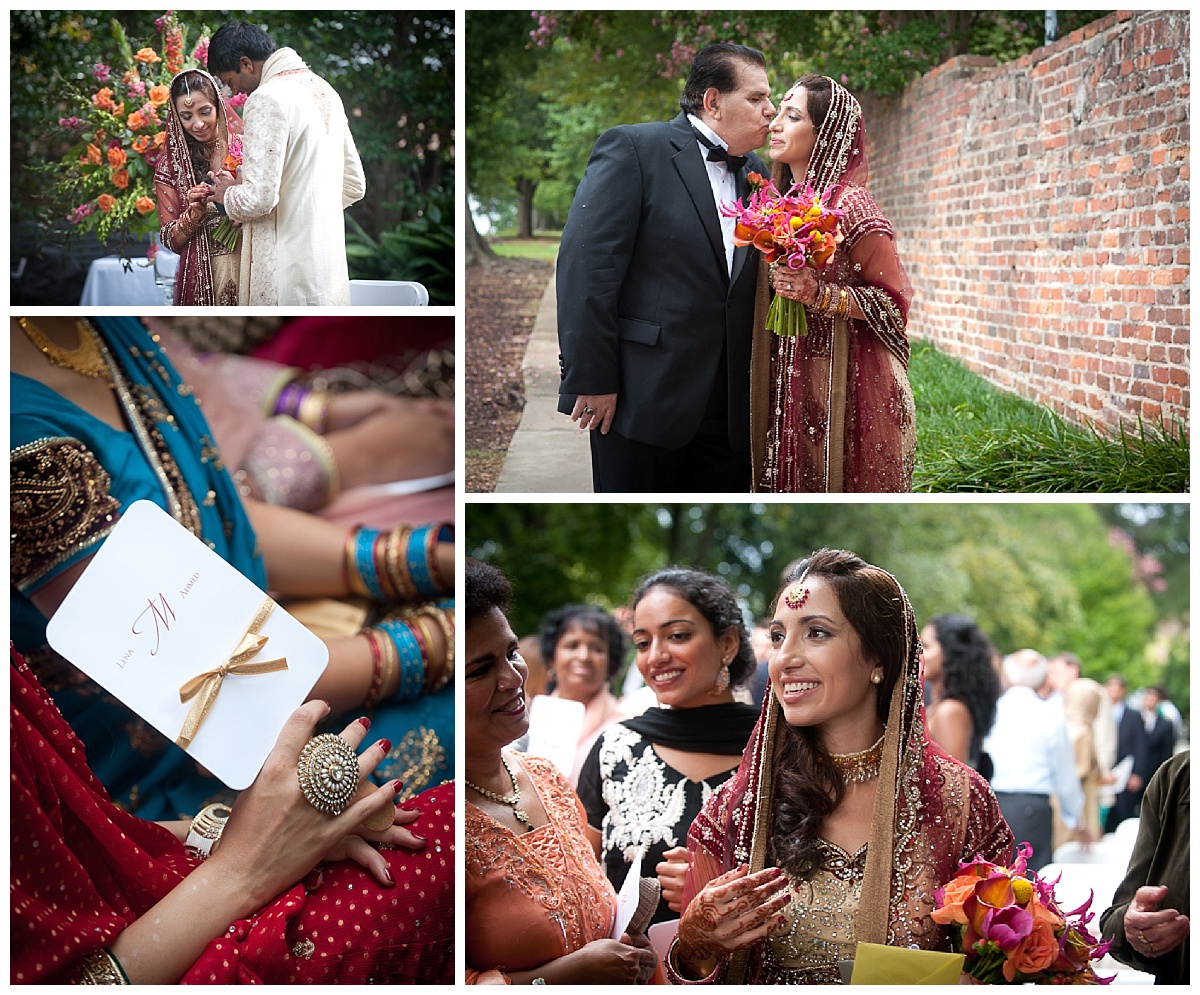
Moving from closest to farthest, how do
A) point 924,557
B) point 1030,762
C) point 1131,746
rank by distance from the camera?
point 1030,762 → point 1131,746 → point 924,557

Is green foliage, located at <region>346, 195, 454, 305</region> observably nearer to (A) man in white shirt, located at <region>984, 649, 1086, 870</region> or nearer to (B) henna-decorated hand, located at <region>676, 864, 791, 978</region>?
(B) henna-decorated hand, located at <region>676, 864, 791, 978</region>

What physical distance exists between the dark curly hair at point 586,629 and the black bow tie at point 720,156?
0.98m

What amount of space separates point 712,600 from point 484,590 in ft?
1.31

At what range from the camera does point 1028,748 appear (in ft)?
10.3

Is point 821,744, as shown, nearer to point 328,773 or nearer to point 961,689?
point 328,773

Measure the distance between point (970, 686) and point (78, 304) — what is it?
2244mm

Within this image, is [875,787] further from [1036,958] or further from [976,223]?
[976,223]

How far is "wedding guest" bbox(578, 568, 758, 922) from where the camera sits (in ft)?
6.26

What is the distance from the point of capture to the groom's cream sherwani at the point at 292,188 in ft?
6.15

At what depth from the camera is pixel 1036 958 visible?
167 centimetres

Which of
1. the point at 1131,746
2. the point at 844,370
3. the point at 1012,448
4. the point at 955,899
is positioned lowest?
the point at 1131,746

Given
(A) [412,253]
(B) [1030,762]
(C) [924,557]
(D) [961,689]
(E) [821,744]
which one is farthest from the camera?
(C) [924,557]

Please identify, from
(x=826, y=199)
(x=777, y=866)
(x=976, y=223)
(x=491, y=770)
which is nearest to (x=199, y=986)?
(x=491, y=770)

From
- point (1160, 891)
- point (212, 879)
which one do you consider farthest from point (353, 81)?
point (1160, 891)
